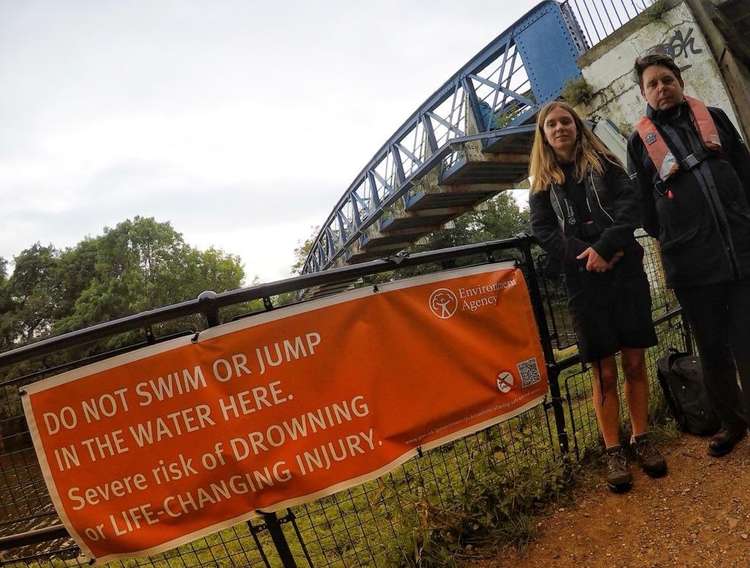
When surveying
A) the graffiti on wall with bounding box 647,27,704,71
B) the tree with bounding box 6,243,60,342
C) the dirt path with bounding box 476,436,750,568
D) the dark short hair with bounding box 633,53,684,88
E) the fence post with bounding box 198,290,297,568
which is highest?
the tree with bounding box 6,243,60,342

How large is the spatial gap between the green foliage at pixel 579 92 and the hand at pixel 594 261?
5963 millimetres

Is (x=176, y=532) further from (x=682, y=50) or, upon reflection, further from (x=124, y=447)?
(x=682, y=50)

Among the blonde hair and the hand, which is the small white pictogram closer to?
the hand

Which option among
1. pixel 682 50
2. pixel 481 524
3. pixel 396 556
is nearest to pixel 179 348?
pixel 396 556

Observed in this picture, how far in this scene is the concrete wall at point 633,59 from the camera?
5547mm

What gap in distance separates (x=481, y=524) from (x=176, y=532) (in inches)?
55.5

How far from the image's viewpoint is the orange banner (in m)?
1.69

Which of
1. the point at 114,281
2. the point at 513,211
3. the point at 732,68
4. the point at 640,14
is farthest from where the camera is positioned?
the point at 114,281

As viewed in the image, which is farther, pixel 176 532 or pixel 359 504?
pixel 359 504

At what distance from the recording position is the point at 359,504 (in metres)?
3.32

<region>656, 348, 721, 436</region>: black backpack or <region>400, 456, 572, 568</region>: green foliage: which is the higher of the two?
<region>656, 348, 721, 436</region>: black backpack

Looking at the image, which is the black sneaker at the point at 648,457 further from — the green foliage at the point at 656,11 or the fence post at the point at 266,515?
the green foliage at the point at 656,11

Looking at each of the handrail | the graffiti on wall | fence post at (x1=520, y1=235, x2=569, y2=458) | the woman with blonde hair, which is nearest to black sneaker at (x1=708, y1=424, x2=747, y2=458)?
the woman with blonde hair

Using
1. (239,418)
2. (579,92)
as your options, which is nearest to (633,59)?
(579,92)
